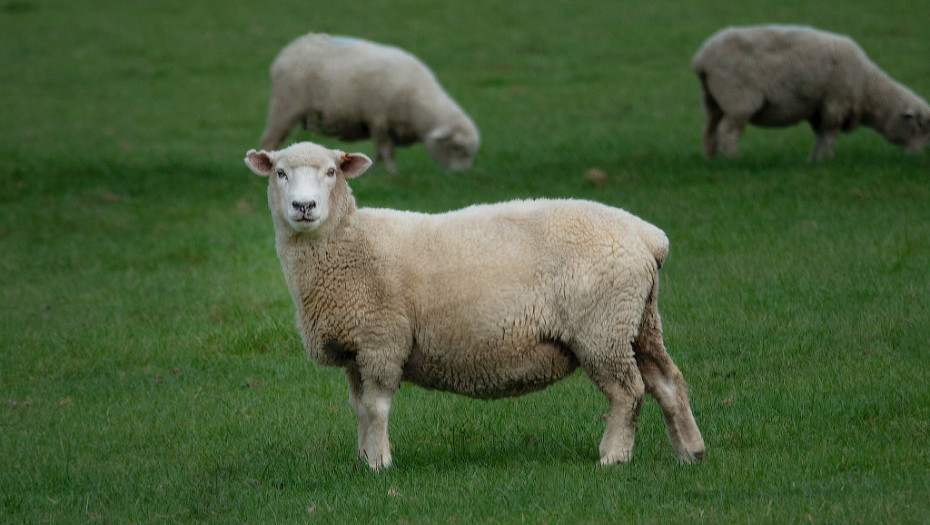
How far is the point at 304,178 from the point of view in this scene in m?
5.89

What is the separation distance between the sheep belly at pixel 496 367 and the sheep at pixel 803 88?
9886 mm

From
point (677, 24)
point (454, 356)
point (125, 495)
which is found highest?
point (454, 356)

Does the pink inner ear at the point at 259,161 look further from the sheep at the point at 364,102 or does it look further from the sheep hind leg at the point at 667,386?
the sheep at the point at 364,102

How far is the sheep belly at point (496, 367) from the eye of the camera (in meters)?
5.91

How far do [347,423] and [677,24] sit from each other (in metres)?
22.1

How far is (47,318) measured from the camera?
1032cm

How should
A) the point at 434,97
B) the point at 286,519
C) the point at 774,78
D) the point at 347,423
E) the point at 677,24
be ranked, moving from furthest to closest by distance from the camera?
the point at 677,24 < the point at 434,97 < the point at 774,78 < the point at 347,423 < the point at 286,519

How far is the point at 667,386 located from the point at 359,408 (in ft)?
5.45

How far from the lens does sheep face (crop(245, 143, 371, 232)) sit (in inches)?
230

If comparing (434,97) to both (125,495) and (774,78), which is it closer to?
(774,78)

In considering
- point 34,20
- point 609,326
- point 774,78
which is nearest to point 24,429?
point 609,326

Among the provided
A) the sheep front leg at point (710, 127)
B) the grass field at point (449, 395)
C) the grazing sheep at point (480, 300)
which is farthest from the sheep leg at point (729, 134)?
the grazing sheep at point (480, 300)

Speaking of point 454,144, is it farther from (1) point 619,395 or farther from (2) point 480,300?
(1) point 619,395

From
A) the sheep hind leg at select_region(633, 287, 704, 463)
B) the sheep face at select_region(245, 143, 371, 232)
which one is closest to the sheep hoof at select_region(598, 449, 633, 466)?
the sheep hind leg at select_region(633, 287, 704, 463)
